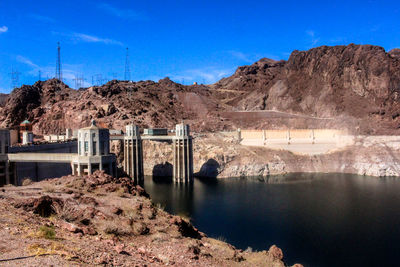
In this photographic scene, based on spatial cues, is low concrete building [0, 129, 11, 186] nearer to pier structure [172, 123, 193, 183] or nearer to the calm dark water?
the calm dark water

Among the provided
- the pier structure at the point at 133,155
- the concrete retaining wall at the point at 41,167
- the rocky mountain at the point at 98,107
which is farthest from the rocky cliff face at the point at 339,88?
the concrete retaining wall at the point at 41,167

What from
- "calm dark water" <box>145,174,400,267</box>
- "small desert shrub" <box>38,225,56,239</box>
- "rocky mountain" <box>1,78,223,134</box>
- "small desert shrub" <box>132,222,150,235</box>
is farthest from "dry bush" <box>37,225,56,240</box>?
"rocky mountain" <box>1,78,223,134</box>

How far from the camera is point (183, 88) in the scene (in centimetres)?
11094

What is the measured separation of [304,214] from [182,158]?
26375mm

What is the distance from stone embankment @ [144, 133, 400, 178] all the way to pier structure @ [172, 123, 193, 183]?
20.4 ft

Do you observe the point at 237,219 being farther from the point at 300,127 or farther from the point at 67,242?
the point at 300,127

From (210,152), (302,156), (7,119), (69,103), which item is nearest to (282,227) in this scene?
(210,152)

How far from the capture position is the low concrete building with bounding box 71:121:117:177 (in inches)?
1059

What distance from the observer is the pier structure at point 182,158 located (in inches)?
2208

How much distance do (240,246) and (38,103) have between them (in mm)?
76446

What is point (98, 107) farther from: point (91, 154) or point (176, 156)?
point (91, 154)

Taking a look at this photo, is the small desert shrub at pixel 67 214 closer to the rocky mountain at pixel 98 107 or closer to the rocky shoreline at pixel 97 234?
the rocky shoreline at pixel 97 234

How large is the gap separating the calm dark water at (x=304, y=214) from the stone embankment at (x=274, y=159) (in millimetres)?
4604

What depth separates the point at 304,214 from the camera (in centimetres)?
3462
